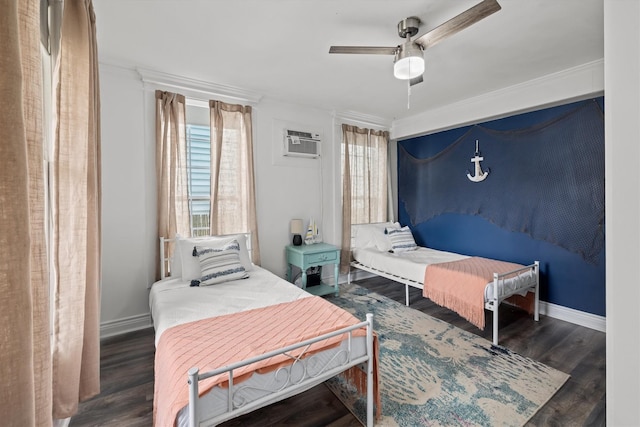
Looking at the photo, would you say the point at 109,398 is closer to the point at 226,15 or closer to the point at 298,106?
the point at 226,15

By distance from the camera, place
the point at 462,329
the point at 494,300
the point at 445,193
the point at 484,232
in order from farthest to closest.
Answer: the point at 445,193
the point at 484,232
the point at 462,329
the point at 494,300

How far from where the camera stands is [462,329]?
293cm

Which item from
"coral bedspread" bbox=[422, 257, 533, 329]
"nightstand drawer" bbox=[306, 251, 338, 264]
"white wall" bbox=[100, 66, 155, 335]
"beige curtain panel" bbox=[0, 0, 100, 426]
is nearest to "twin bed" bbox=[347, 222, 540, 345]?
"coral bedspread" bbox=[422, 257, 533, 329]

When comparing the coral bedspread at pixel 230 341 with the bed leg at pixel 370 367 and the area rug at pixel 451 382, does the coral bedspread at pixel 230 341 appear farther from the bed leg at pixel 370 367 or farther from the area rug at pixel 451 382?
the area rug at pixel 451 382

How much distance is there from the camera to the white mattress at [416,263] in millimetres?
2820

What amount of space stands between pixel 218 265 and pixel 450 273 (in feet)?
7.70

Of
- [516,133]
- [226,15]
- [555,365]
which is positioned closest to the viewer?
[226,15]

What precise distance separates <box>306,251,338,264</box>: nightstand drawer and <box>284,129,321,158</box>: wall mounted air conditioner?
4.48 feet

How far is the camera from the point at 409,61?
2.08 meters

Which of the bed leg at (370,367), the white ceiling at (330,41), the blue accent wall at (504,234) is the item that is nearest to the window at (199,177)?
the white ceiling at (330,41)

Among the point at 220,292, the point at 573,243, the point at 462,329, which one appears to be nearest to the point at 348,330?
the point at 220,292

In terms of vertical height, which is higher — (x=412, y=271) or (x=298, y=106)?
(x=298, y=106)

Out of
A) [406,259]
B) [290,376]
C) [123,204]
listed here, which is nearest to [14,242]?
[290,376]

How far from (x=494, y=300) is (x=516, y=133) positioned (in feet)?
6.90
